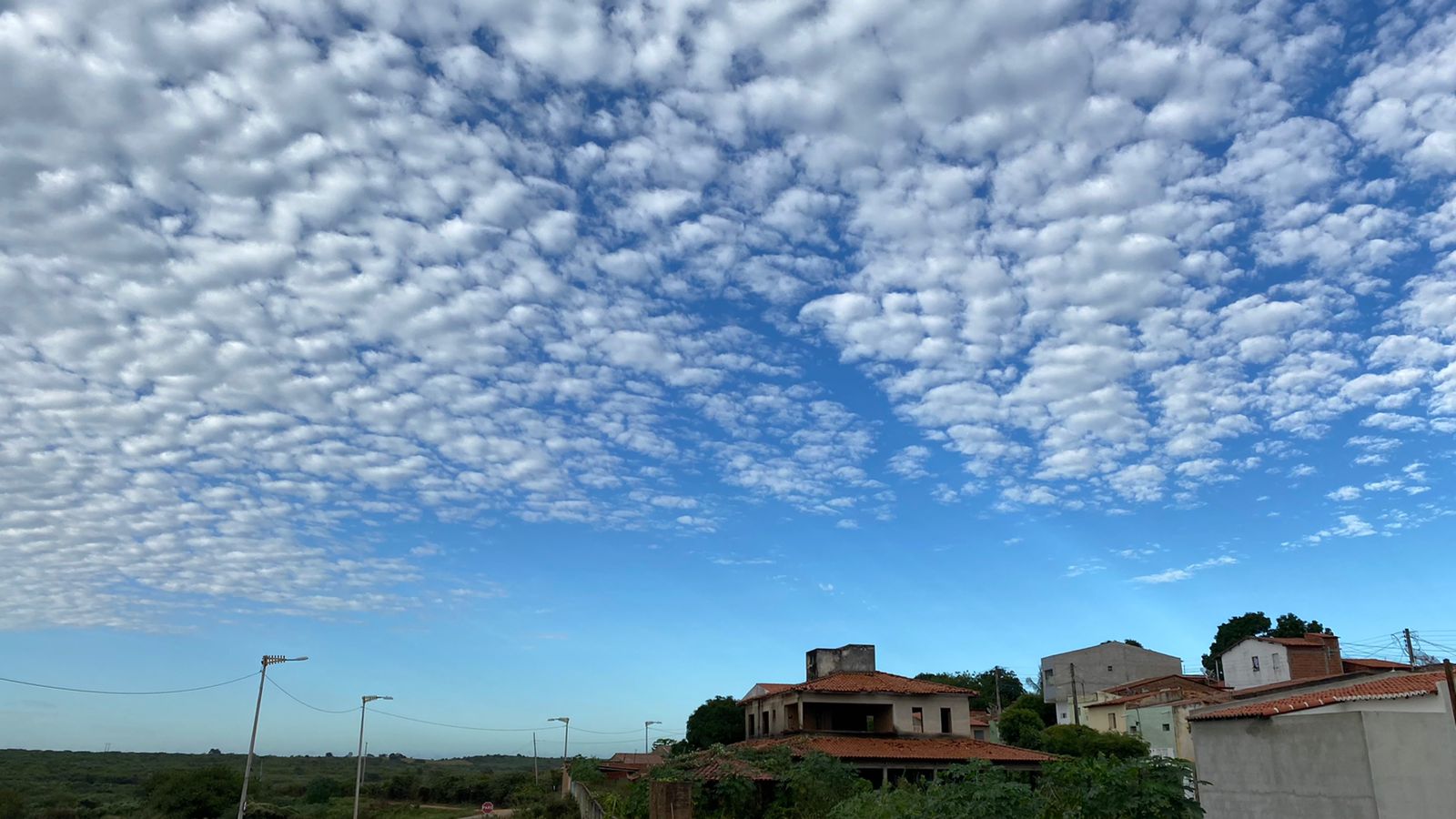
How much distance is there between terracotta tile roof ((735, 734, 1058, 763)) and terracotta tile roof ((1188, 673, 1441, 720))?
700 inches

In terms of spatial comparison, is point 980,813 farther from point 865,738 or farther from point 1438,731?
point 865,738

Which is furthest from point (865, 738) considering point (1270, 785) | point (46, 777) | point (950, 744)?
point (46, 777)

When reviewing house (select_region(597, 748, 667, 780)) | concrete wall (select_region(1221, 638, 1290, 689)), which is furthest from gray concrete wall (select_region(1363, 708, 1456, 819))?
concrete wall (select_region(1221, 638, 1290, 689))

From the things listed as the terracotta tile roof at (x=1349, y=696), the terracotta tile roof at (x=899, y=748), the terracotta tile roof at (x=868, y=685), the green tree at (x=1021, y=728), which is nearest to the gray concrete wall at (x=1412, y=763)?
the terracotta tile roof at (x=1349, y=696)

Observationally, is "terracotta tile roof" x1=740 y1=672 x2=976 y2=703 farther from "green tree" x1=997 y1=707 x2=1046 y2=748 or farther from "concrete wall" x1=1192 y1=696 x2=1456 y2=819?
"concrete wall" x1=1192 y1=696 x2=1456 y2=819

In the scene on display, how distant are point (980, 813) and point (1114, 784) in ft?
6.99

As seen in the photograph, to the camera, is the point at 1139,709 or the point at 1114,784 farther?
the point at 1139,709

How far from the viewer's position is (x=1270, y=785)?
72.1 feet

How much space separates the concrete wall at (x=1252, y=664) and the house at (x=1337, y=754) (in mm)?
41384

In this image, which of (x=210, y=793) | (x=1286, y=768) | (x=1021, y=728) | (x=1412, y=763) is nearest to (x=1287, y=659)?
(x=1021, y=728)

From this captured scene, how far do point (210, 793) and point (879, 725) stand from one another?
4700cm

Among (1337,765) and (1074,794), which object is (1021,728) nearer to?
(1337,765)

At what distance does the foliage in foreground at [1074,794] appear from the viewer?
13695 millimetres

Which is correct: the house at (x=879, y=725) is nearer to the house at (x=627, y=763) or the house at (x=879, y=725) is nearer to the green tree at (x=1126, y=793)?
the house at (x=627, y=763)
